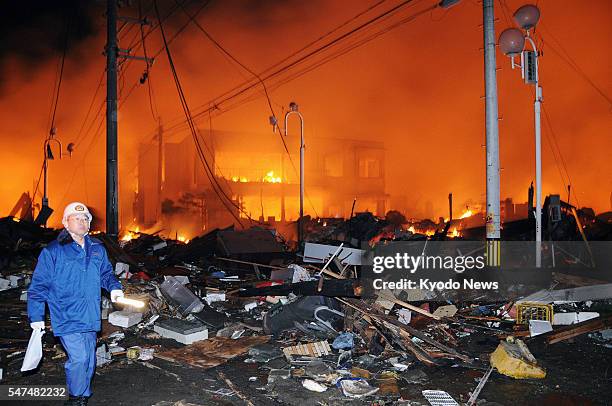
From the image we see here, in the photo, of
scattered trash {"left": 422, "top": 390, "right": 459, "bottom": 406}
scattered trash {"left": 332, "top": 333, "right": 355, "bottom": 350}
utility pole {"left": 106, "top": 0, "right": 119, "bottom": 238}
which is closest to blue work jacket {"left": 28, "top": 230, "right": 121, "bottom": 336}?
scattered trash {"left": 332, "top": 333, "right": 355, "bottom": 350}

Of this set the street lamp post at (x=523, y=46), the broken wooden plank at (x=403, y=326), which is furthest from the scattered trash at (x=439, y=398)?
the street lamp post at (x=523, y=46)

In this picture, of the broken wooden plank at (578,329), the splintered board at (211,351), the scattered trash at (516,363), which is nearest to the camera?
the scattered trash at (516,363)

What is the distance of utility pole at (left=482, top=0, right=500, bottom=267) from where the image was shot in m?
9.73

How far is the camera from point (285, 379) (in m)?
5.57

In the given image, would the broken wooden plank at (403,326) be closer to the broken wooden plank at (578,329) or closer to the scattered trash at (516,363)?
the scattered trash at (516,363)

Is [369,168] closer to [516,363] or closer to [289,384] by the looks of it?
[516,363]

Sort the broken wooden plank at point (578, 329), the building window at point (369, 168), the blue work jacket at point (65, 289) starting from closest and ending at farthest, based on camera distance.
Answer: the blue work jacket at point (65, 289)
the broken wooden plank at point (578, 329)
the building window at point (369, 168)

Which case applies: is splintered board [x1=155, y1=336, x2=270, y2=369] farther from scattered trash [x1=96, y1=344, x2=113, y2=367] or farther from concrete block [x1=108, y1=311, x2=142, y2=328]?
concrete block [x1=108, y1=311, x2=142, y2=328]

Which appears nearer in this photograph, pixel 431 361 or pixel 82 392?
pixel 82 392

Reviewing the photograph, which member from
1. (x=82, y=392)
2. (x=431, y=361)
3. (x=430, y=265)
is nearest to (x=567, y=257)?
(x=430, y=265)

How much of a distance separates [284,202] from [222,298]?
102 feet

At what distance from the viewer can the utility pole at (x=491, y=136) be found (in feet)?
31.9

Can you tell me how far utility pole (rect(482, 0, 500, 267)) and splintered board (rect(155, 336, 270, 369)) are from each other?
565cm

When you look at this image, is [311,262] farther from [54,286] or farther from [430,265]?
[54,286]
